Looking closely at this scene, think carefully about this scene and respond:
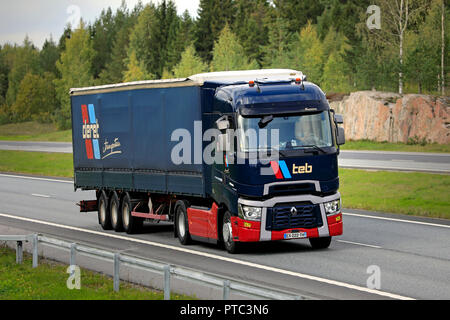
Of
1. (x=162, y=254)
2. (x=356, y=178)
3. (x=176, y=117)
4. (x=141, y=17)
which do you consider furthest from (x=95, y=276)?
(x=141, y=17)

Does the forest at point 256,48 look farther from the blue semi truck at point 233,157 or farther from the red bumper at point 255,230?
the red bumper at point 255,230

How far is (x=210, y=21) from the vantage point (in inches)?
4636

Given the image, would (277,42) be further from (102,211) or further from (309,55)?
(102,211)

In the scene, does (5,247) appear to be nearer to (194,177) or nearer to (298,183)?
(194,177)

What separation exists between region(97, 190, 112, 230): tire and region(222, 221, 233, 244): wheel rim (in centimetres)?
631

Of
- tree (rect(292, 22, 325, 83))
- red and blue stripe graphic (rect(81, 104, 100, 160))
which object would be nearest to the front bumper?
red and blue stripe graphic (rect(81, 104, 100, 160))

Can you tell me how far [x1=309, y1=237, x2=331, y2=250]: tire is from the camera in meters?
18.5

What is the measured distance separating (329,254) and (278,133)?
267 cm

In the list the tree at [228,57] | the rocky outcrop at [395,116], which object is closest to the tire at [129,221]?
the rocky outcrop at [395,116]

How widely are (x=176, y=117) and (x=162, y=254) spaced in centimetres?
A: 336

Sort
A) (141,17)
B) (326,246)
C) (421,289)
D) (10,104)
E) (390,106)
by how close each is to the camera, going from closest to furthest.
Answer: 1. (421,289)
2. (326,246)
3. (390,106)
4. (141,17)
5. (10,104)

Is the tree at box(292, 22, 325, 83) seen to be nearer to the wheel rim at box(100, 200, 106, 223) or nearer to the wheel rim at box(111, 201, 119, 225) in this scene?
the wheel rim at box(100, 200, 106, 223)

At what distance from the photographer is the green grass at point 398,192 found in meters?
27.0

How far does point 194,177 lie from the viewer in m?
19.4
